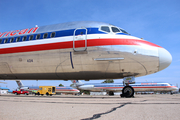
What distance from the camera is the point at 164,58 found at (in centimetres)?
1105

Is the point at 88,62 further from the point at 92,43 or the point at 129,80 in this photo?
the point at 129,80

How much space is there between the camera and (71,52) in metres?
11.3

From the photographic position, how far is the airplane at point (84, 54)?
1087cm

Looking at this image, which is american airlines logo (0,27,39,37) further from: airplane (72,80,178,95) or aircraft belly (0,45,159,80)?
airplane (72,80,178,95)

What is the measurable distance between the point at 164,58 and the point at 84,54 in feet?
19.7

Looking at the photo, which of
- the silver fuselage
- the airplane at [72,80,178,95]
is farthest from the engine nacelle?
the airplane at [72,80,178,95]

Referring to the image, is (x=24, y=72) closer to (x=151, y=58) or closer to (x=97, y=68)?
(x=97, y=68)

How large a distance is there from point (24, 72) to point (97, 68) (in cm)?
670

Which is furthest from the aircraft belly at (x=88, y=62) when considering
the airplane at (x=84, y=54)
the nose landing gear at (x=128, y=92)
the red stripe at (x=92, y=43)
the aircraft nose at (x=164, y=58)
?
the nose landing gear at (x=128, y=92)

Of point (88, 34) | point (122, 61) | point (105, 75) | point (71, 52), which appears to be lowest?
point (105, 75)

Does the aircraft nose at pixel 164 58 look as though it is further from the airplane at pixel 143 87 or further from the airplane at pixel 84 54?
the airplane at pixel 143 87

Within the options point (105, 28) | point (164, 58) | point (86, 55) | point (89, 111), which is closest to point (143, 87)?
point (164, 58)

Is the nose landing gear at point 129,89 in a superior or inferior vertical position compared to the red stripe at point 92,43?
inferior

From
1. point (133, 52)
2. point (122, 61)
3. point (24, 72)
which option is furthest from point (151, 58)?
point (24, 72)
